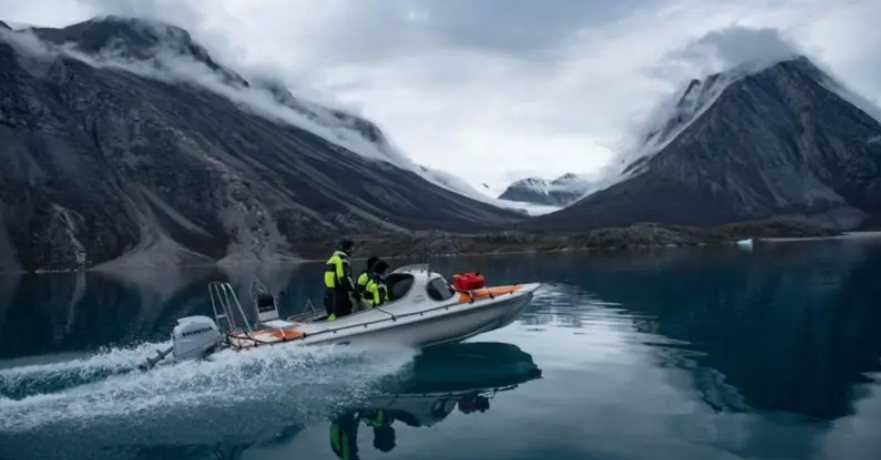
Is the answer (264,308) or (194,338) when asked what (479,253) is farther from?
(194,338)

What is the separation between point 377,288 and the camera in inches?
896

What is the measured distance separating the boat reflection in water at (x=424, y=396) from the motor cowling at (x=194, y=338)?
497cm

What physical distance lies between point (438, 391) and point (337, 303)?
17.1ft

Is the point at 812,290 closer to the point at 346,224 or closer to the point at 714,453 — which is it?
the point at 714,453

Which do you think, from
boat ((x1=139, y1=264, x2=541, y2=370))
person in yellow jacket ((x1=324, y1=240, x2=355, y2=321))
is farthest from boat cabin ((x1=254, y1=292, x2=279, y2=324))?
person in yellow jacket ((x1=324, y1=240, x2=355, y2=321))

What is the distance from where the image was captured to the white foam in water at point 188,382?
16328mm

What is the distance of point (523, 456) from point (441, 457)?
1.47 metres

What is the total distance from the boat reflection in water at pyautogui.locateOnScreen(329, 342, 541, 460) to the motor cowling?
210 inches

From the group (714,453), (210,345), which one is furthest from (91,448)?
(714,453)

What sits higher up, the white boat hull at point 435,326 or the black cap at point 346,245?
the black cap at point 346,245

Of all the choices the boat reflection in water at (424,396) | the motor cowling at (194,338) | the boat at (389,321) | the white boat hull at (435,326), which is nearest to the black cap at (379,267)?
the boat at (389,321)

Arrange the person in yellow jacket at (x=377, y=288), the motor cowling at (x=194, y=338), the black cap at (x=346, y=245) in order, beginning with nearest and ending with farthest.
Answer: the motor cowling at (x=194, y=338) < the black cap at (x=346, y=245) < the person in yellow jacket at (x=377, y=288)

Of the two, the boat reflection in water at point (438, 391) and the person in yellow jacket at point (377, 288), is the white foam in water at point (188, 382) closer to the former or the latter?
the boat reflection in water at point (438, 391)

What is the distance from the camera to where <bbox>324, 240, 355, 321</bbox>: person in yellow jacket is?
22.4 meters
